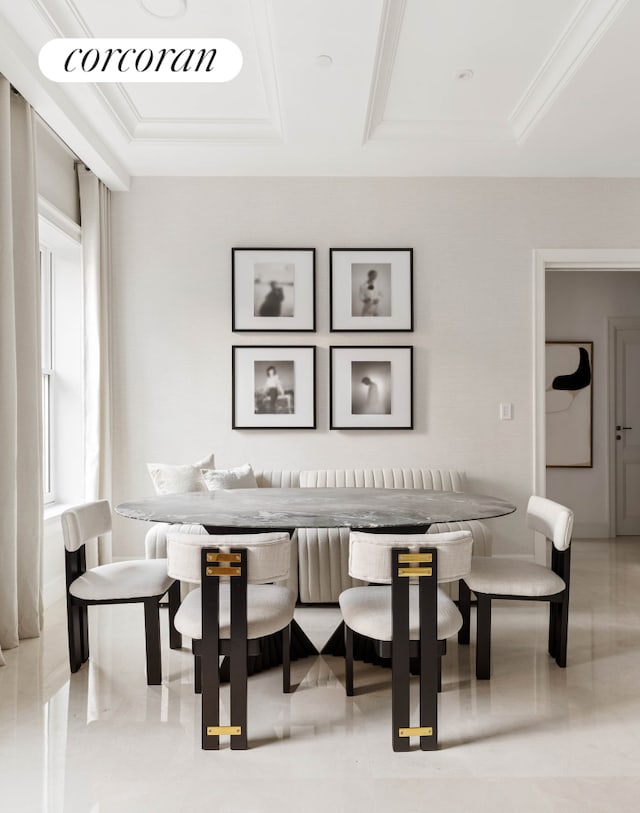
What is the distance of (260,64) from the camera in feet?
10.8

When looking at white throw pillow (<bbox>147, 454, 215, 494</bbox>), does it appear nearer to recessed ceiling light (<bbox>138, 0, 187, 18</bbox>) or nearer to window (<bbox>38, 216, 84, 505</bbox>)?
window (<bbox>38, 216, 84, 505</bbox>)

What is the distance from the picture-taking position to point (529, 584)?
2721 mm

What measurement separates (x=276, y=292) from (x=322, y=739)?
3.23 meters

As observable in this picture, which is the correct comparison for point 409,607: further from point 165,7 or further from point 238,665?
point 165,7

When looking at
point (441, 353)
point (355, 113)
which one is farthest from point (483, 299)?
point (355, 113)

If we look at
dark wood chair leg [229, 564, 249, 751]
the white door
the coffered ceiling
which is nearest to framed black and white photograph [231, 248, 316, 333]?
the coffered ceiling

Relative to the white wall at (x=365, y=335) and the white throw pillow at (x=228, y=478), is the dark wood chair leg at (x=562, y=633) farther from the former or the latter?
the white throw pillow at (x=228, y=478)

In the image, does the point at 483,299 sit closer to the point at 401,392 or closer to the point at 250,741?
the point at 401,392

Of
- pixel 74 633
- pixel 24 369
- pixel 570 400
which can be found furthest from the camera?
pixel 570 400

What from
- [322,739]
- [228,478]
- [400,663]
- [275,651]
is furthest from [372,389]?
[322,739]

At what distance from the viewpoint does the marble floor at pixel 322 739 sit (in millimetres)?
1898

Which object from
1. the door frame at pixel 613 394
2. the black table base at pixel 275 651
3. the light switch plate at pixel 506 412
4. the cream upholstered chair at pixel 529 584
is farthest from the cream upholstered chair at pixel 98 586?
the door frame at pixel 613 394

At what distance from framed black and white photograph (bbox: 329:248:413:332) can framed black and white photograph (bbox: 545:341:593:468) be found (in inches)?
84.3

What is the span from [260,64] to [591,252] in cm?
285
